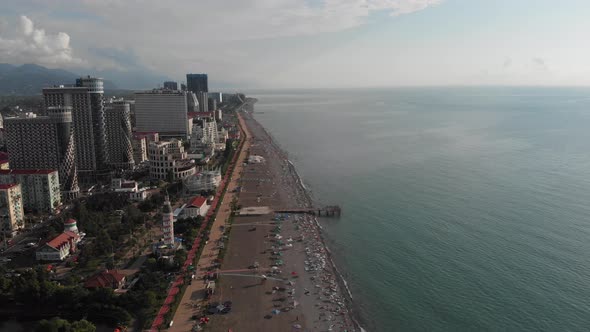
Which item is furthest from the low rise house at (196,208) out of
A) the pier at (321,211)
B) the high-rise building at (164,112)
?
the high-rise building at (164,112)

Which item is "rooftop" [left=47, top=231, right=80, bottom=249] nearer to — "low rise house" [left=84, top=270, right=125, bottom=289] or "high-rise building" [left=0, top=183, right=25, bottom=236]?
"low rise house" [left=84, top=270, right=125, bottom=289]

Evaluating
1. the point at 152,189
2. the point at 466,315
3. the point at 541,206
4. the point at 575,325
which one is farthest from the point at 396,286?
the point at 152,189

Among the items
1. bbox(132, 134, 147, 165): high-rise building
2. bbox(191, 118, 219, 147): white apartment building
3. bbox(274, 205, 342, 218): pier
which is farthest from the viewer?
bbox(191, 118, 219, 147): white apartment building

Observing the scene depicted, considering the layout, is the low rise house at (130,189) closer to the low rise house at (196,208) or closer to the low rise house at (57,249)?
the low rise house at (196,208)

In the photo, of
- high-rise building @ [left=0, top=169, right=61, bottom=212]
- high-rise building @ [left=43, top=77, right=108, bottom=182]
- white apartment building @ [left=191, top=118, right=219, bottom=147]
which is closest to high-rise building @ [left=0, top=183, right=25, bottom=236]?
high-rise building @ [left=0, top=169, right=61, bottom=212]

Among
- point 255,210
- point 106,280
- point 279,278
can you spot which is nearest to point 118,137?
point 255,210

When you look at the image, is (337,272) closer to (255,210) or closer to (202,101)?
(255,210)

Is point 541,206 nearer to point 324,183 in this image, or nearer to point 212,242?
point 324,183
